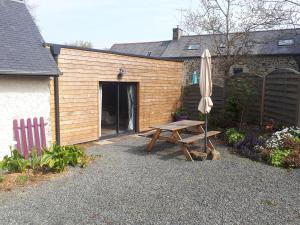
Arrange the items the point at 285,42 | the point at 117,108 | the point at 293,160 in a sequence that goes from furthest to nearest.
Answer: the point at 285,42
the point at 117,108
the point at 293,160

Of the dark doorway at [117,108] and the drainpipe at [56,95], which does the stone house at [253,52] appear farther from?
the drainpipe at [56,95]

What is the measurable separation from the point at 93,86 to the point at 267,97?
631 centimetres

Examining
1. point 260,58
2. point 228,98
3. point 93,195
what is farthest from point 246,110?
point 260,58

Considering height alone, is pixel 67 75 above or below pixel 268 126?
above

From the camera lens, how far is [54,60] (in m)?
8.22

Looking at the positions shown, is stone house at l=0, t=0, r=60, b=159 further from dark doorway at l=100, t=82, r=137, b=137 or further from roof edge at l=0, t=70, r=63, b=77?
dark doorway at l=100, t=82, r=137, b=137

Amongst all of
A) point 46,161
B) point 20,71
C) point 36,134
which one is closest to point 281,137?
point 46,161

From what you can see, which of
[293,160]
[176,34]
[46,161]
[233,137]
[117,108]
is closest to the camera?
[46,161]

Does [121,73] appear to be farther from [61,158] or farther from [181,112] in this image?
[61,158]

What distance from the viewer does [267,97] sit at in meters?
11.2

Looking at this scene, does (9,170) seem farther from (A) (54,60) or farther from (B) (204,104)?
(B) (204,104)

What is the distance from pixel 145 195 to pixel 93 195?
88 centimetres

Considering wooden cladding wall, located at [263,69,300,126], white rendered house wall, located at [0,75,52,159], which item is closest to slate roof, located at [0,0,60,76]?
white rendered house wall, located at [0,75,52,159]

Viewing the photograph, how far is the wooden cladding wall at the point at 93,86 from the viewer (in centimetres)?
876
